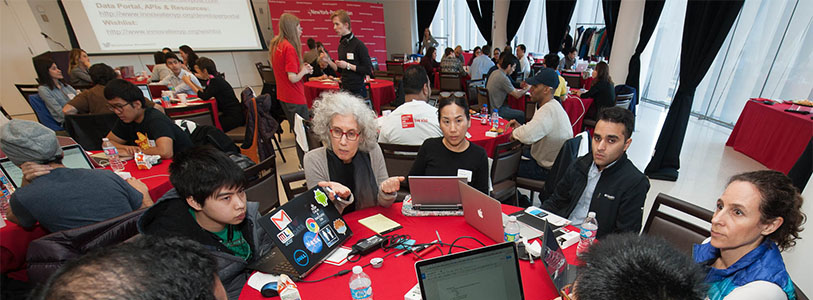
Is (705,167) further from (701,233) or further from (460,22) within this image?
(460,22)

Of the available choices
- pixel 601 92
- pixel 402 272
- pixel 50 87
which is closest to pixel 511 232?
pixel 402 272

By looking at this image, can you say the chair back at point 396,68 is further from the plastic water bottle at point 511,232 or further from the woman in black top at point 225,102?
the plastic water bottle at point 511,232

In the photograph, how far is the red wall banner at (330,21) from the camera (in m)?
10.4

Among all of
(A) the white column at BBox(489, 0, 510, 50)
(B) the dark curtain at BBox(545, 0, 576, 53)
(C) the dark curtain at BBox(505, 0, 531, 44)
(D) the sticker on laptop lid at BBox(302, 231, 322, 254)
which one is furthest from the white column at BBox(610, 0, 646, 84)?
(D) the sticker on laptop lid at BBox(302, 231, 322, 254)

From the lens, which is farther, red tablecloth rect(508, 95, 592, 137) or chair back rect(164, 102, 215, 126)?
red tablecloth rect(508, 95, 592, 137)

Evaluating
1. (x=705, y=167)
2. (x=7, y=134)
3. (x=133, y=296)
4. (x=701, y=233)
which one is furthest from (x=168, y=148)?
(x=705, y=167)

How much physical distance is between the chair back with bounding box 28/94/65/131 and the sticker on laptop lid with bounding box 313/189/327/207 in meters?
5.51

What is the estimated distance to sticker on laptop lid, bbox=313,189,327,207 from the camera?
1.53m

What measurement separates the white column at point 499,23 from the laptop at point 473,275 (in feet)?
37.6

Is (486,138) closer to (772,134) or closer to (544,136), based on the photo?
(544,136)

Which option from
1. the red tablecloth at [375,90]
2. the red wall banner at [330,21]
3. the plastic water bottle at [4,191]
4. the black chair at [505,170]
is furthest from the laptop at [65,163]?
the red wall banner at [330,21]

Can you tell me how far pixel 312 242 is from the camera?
142 cm

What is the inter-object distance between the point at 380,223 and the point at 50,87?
5.61 metres

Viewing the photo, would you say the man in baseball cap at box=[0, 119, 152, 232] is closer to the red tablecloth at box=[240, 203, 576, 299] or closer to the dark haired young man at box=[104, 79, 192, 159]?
the dark haired young man at box=[104, 79, 192, 159]
